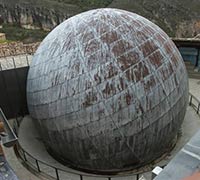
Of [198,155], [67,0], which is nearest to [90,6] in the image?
[67,0]

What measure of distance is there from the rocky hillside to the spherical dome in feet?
117

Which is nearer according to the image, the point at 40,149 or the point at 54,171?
the point at 54,171

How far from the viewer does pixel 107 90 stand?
8656mm

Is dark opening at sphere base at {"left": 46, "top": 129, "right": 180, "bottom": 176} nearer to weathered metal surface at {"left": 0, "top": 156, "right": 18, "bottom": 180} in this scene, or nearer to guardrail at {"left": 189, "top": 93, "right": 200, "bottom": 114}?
weathered metal surface at {"left": 0, "top": 156, "right": 18, "bottom": 180}

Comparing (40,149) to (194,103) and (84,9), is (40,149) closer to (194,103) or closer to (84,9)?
(194,103)

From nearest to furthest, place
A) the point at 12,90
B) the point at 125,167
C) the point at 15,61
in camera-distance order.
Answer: the point at 125,167
the point at 12,90
the point at 15,61

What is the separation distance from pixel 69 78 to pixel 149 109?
264 cm

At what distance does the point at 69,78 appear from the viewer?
8.95 meters

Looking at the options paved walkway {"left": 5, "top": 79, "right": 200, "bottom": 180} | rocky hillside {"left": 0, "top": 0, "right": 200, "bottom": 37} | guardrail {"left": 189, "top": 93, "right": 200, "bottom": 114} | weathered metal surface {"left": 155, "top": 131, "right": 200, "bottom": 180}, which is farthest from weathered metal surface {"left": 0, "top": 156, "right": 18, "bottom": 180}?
rocky hillside {"left": 0, "top": 0, "right": 200, "bottom": 37}

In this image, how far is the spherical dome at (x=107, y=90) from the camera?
8.74 metres

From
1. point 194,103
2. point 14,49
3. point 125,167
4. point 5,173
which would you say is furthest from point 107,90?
point 14,49

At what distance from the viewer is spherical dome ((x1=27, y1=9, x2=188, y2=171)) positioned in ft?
28.7

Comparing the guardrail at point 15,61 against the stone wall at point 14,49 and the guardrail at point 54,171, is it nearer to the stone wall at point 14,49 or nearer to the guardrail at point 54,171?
the stone wall at point 14,49

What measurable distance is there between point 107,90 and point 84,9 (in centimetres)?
5341
